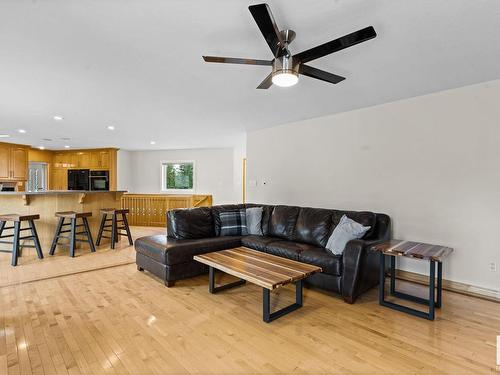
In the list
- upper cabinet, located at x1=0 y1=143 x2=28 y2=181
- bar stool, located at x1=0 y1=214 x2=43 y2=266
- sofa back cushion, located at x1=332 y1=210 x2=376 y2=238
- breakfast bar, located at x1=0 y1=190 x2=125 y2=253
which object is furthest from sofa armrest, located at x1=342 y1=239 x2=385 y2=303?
upper cabinet, located at x1=0 y1=143 x2=28 y2=181

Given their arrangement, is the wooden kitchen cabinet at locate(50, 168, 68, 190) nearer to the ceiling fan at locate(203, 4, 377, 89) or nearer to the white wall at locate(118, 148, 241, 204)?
the white wall at locate(118, 148, 241, 204)

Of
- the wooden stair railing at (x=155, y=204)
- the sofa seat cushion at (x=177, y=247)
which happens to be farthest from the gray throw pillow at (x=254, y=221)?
the wooden stair railing at (x=155, y=204)

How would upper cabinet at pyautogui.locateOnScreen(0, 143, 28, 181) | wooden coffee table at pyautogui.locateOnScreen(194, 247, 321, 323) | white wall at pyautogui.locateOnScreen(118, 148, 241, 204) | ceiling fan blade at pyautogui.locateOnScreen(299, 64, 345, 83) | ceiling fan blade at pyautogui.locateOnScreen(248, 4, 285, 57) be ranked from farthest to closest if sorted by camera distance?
white wall at pyautogui.locateOnScreen(118, 148, 241, 204), upper cabinet at pyautogui.locateOnScreen(0, 143, 28, 181), wooden coffee table at pyautogui.locateOnScreen(194, 247, 321, 323), ceiling fan blade at pyautogui.locateOnScreen(299, 64, 345, 83), ceiling fan blade at pyautogui.locateOnScreen(248, 4, 285, 57)

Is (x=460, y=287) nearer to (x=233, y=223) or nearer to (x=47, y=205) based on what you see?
(x=233, y=223)

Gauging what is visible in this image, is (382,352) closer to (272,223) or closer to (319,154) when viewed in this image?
(272,223)

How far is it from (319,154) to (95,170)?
688 centimetres

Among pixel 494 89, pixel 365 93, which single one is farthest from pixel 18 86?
pixel 494 89

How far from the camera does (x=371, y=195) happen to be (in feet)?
12.5

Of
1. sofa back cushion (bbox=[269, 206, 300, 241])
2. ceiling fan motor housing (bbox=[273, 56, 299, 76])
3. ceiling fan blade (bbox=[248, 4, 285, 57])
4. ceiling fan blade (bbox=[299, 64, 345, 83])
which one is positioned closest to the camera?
ceiling fan blade (bbox=[248, 4, 285, 57])

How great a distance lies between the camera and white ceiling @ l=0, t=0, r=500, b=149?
1740mm

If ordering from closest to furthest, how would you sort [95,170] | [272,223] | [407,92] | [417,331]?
[417,331]
[407,92]
[272,223]
[95,170]

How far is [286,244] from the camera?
3.44 meters

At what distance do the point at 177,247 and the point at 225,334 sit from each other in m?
1.33

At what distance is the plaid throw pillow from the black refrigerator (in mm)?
6053
